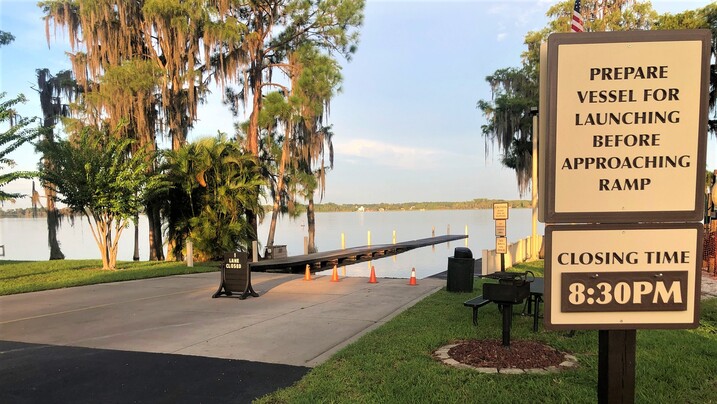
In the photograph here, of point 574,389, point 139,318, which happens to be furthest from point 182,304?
point 574,389

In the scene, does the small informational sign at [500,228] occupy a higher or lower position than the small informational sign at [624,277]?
lower

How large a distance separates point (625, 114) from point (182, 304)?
371 inches

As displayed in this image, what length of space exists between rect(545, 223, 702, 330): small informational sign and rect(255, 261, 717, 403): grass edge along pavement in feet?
7.17

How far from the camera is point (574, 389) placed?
4219 millimetres

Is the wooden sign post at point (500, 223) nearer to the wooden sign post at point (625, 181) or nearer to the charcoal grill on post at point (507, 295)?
the charcoal grill on post at point (507, 295)

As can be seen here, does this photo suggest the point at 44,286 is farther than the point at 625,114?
Yes

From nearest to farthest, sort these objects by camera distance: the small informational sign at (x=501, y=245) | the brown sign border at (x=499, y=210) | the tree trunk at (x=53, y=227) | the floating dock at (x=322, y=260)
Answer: the small informational sign at (x=501, y=245) < the brown sign border at (x=499, y=210) < the floating dock at (x=322, y=260) < the tree trunk at (x=53, y=227)

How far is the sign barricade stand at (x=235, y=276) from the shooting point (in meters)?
10.5

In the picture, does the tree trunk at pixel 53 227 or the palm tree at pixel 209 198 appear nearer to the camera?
the palm tree at pixel 209 198

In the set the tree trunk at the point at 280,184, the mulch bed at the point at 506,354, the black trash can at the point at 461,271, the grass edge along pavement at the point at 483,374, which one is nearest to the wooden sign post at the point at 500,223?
the black trash can at the point at 461,271

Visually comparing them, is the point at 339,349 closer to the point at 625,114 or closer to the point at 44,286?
the point at 625,114

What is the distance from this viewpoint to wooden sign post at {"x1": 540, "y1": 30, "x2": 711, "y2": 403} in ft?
7.16

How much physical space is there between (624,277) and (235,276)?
30.9 feet

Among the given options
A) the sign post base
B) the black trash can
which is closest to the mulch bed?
the sign post base
